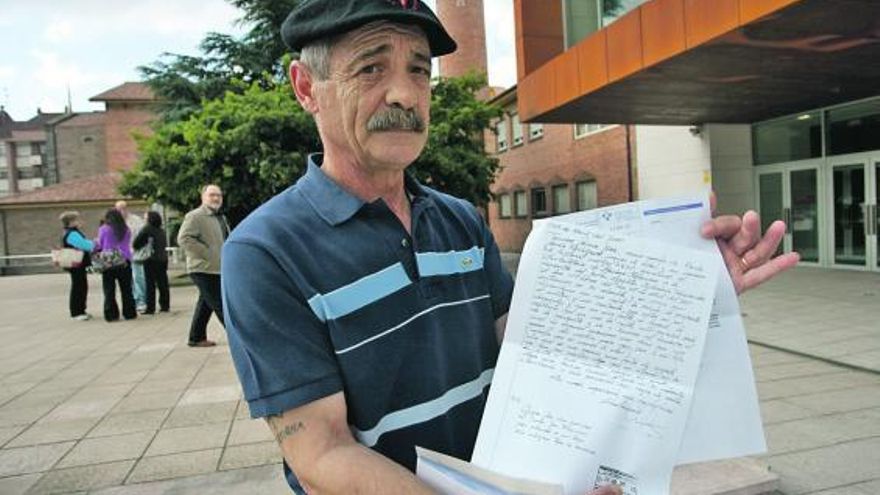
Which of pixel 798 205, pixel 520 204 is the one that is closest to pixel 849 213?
pixel 798 205

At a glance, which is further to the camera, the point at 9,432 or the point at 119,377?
the point at 119,377

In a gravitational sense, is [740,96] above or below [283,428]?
above

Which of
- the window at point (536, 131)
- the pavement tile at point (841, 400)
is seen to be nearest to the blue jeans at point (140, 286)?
the pavement tile at point (841, 400)

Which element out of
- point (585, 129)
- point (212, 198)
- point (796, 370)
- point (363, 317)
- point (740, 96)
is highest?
point (585, 129)

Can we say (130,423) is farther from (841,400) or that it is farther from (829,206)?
(829,206)

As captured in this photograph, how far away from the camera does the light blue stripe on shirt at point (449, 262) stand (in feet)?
4.19

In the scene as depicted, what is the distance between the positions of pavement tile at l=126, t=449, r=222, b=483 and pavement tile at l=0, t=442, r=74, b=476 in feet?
2.17

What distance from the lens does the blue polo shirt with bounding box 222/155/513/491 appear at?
1.07m

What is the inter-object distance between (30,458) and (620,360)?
15.1 feet

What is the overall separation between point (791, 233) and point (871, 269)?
2090 mm

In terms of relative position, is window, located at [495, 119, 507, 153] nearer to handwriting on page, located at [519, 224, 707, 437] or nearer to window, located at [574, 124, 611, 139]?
window, located at [574, 124, 611, 139]

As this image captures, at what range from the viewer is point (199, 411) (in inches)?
206

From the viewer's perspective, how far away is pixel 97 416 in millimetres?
5230

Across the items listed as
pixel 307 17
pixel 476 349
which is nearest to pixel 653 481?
pixel 476 349
